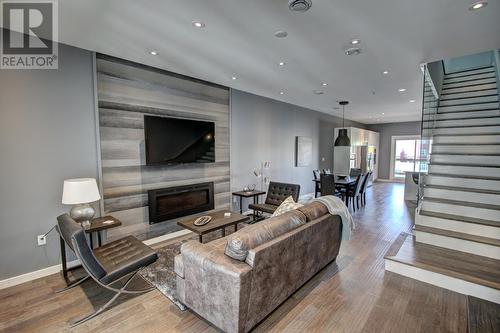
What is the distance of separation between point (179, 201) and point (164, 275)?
1447 mm

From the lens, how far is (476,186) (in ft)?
11.9

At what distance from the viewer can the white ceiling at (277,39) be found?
2.20 metres

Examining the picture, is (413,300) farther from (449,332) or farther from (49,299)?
(49,299)

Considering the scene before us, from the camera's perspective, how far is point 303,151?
7.47 m

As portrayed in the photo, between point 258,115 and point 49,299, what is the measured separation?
16.0 feet

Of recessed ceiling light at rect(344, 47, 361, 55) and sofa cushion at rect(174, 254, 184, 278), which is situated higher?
recessed ceiling light at rect(344, 47, 361, 55)

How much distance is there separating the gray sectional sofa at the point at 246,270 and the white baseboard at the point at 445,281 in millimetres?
1319

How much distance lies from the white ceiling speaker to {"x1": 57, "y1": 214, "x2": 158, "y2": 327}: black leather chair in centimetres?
274

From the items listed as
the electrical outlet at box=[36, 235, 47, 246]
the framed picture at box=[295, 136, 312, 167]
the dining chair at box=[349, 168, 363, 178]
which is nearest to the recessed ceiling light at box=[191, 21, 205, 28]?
the electrical outlet at box=[36, 235, 47, 246]

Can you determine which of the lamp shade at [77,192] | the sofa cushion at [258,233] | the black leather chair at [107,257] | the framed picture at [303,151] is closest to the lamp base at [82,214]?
the lamp shade at [77,192]

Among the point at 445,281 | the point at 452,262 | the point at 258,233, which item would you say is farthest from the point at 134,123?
the point at 452,262

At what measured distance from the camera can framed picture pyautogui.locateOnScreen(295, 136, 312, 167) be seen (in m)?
7.22

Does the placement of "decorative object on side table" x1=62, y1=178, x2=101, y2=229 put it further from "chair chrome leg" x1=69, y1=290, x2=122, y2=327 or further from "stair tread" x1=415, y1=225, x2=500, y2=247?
"stair tread" x1=415, y1=225, x2=500, y2=247

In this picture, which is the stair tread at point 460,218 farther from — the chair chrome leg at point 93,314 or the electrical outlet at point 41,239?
the electrical outlet at point 41,239
